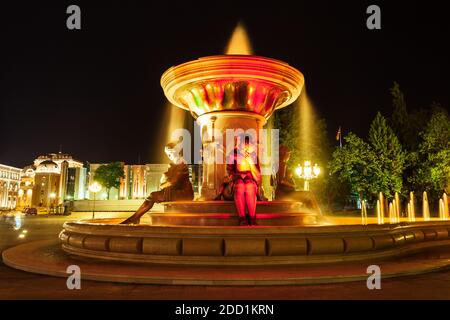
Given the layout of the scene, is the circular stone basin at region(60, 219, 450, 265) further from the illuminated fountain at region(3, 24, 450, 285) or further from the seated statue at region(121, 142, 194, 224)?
the seated statue at region(121, 142, 194, 224)

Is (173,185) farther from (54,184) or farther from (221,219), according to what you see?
(54,184)

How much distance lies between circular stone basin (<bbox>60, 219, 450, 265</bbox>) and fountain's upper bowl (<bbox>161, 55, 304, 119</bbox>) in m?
5.08

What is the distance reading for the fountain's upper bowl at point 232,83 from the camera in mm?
9594

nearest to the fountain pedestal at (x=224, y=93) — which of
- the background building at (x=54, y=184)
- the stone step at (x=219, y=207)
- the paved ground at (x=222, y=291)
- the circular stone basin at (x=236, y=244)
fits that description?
the stone step at (x=219, y=207)

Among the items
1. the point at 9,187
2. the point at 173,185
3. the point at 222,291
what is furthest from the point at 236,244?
the point at 9,187

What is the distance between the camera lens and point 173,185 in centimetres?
965

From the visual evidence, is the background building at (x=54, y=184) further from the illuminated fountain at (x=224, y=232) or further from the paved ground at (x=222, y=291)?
the paved ground at (x=222, y=291)

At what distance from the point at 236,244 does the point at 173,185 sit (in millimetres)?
4112

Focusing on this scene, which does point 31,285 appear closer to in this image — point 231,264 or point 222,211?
point 231,264

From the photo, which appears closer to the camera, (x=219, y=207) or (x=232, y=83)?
(x=219, y=207)

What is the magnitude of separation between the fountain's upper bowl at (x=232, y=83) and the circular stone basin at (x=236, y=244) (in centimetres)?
508

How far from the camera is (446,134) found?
29812 mm

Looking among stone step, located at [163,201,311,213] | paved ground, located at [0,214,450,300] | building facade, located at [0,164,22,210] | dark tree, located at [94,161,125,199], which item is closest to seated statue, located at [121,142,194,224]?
stone step, located at [163,201,311,213]
